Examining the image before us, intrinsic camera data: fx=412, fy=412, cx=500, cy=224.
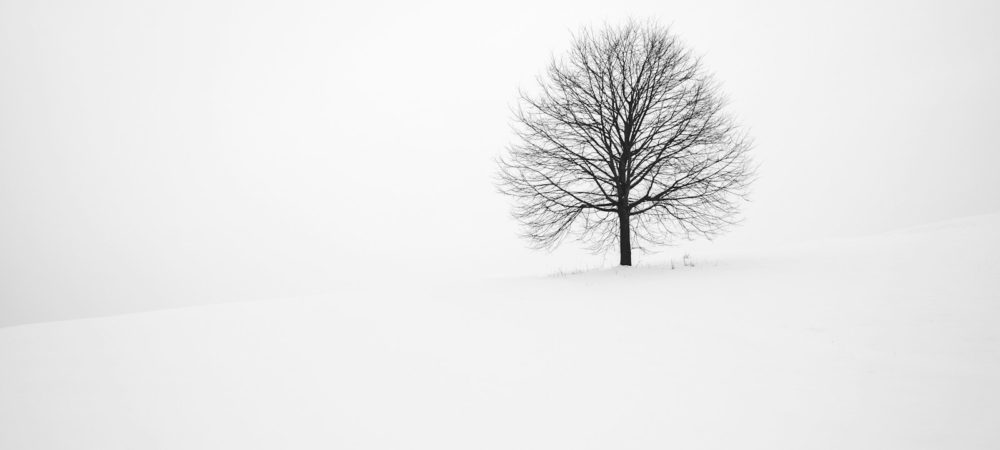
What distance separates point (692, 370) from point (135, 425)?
605cm

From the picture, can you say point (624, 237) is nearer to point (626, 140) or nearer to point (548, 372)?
point (626, 140)

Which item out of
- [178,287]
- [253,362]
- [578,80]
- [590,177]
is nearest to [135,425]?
[253,362]

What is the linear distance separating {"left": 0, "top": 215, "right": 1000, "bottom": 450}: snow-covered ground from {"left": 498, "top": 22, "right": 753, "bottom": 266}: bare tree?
4.18m

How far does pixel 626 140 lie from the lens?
12.5 meters

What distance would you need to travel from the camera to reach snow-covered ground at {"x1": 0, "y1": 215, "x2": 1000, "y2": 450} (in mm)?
3762

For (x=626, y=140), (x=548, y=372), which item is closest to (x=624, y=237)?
(x=626, y=140)

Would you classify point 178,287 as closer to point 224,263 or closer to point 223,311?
point 224,263

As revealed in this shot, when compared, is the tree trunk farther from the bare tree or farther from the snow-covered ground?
the snow-covered ground

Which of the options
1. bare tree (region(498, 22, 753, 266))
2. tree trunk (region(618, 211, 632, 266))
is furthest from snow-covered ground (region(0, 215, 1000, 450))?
bare tree (region(498, 22, 753, 266))

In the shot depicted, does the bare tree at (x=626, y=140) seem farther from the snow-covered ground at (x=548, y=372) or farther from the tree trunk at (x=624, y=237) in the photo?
the snow-covered ground at (x=548, y=372)

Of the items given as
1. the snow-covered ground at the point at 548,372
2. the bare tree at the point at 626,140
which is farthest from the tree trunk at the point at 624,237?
the snow-covered ground at the point at 548,372

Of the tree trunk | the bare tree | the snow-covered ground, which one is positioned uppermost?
the bare tree

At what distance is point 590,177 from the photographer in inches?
510

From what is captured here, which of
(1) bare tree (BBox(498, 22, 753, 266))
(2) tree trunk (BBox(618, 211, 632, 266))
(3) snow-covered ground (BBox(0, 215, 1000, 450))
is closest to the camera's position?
(3) snow-covered ground (BBox(0, 215, 1000, 450))
